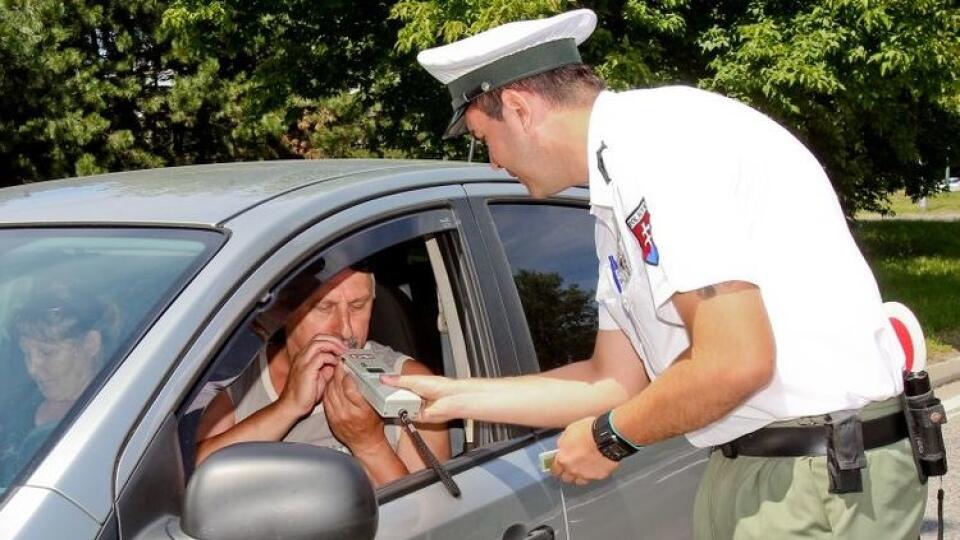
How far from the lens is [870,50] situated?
11.2 metres

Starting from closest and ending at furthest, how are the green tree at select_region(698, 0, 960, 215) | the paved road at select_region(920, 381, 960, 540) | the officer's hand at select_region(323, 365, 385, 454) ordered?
the officer's hand at select_region(323, 365, 385, 454), the paved road at select_region(920, 381, 960, 540), the green tree at select_region(698, 0, 960, 215)

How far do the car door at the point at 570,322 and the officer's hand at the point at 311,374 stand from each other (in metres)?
0.40

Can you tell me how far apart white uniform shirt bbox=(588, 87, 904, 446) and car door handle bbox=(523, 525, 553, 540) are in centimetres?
45

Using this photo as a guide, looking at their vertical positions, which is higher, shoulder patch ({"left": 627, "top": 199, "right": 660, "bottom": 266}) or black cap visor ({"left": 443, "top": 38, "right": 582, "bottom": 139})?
Result: black cap visor ({"left": 443, "top": 38, "right": 582, "bottom": 139})

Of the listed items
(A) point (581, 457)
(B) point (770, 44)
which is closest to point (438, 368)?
(A) point (581, 457)

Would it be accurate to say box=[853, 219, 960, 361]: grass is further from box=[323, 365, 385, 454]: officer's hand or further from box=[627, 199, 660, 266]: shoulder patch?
box=[627, 199, 660, 266]: shoulder patch

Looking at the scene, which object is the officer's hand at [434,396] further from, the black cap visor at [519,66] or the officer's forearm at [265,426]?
the black cap visor at [519,66]

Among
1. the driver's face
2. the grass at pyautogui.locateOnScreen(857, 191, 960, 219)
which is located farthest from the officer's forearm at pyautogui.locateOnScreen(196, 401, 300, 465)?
the grass at pyautogui.locateOnScreen(857, 191, 960, 219)

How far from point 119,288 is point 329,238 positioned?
0.40m

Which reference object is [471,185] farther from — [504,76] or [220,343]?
[220,343]

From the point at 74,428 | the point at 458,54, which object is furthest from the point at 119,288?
the point at 458,54

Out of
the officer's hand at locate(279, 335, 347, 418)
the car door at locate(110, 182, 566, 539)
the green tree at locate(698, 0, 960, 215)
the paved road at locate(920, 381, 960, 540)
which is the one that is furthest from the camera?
the green tree at locate(698, 0, 960, 215)

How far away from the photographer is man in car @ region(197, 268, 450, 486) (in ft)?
8.49

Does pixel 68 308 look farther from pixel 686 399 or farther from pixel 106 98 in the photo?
pixel 106 98
